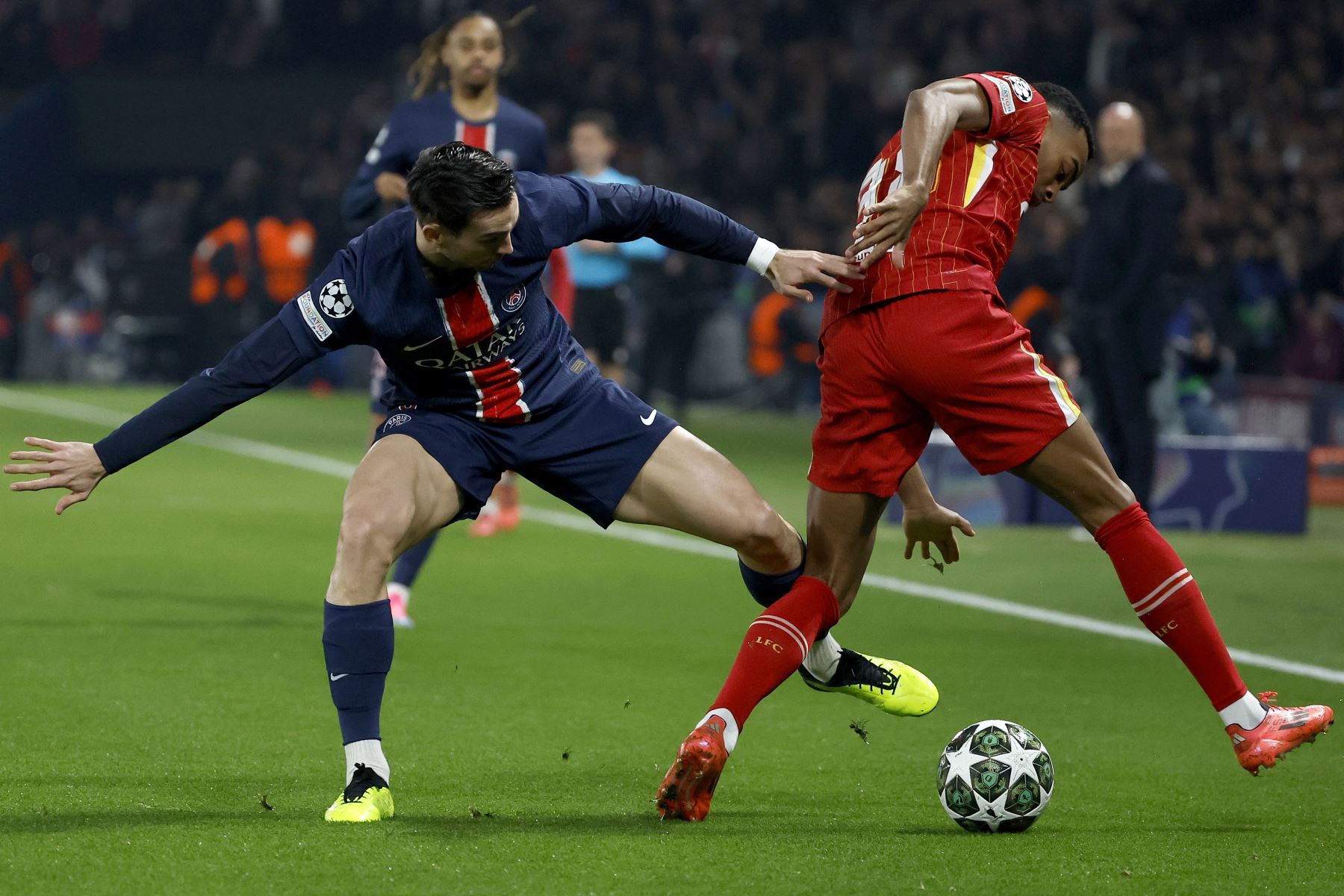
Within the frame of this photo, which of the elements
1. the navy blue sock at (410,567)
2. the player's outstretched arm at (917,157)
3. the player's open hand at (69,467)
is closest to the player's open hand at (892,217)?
the player's outstretched arm at (917,157)

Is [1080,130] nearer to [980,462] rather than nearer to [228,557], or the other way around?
[980,462]

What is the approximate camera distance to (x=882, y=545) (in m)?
10.5

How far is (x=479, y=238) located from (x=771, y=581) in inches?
50.4

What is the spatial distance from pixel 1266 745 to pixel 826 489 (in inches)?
47.6

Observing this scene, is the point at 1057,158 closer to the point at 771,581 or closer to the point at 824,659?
the point at 771,581

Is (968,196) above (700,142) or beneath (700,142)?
above

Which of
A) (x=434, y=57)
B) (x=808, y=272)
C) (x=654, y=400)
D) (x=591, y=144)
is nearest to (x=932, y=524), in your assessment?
(x=808, y=272)

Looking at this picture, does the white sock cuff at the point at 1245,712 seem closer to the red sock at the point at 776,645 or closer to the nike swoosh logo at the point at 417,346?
the red sock at the point at 776,645

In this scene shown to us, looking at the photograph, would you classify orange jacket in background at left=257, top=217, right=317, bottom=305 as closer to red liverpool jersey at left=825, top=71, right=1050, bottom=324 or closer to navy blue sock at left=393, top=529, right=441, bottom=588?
navy blue sock at left=393, top=529, right=441, bottom=588

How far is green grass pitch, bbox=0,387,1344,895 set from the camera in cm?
425

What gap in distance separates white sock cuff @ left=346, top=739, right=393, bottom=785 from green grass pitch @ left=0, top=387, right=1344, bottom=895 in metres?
0.13

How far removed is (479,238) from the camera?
4.68 m

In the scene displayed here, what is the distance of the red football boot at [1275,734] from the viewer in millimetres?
4781

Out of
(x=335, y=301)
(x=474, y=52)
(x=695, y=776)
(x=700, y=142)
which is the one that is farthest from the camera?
(x=700, y=142)
